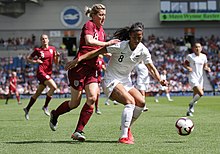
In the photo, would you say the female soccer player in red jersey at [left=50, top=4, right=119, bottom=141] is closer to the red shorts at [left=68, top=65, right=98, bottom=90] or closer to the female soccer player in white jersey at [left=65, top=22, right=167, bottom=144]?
the red shorts at [left=68, top=65, right=98, bottom=90]

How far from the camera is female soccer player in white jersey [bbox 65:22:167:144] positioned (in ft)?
28.7

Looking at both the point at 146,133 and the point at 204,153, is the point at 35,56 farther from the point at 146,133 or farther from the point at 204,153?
the point at 204,153

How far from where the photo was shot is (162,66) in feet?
157

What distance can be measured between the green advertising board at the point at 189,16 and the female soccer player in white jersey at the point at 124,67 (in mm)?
44217

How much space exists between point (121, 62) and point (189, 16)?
44.7 meters

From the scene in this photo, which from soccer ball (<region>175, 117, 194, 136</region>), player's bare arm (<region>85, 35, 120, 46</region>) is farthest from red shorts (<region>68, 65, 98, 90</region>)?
soccer ball (<region>175, 117, 194, 136</region>)

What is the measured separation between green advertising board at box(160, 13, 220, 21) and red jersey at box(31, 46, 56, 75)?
3764 centimetres

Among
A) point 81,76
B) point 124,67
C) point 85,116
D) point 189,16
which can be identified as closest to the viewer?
point 124,67

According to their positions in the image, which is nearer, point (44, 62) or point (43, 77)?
point (43, 77)

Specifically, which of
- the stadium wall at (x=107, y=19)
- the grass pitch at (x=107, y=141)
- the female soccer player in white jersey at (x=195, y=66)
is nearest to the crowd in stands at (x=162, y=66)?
the stadium wall at (x=107, y=19)

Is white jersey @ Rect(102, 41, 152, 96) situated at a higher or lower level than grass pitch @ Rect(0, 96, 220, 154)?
higher

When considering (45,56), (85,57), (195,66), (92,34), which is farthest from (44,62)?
(85,57)

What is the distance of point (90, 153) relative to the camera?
7363mm

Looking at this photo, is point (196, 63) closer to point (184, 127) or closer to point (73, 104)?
point (184, 127)
